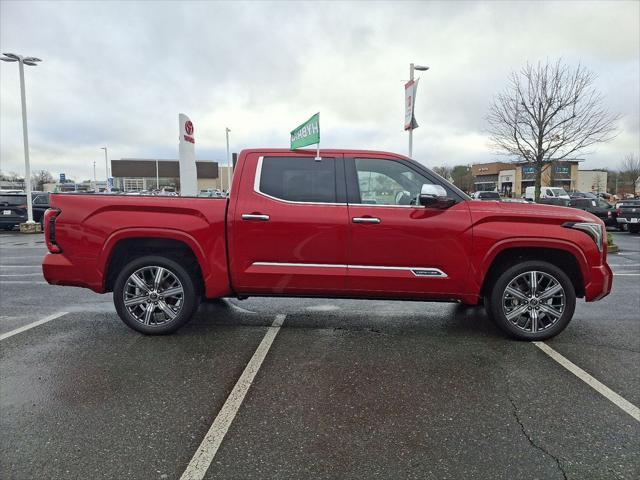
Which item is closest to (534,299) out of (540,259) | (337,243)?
(540,259)

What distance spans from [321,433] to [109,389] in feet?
5.69

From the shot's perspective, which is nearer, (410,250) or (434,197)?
(434,197)

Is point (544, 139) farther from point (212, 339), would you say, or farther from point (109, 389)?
point (109, 389)

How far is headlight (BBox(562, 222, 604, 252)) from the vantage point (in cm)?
438

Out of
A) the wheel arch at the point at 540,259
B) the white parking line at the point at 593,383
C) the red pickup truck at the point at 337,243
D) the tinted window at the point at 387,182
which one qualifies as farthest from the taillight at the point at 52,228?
the white parking line at the point at 593,383

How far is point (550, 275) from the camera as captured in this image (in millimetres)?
4414

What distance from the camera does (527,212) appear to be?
4398 millimetres

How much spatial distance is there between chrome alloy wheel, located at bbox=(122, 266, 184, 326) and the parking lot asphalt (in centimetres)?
27

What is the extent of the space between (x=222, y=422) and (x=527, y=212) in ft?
11.2

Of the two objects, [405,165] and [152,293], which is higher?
[405,165]

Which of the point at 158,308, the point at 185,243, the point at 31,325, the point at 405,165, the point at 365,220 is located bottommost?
the point at 31,325

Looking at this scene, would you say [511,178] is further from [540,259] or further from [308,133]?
[308,133]

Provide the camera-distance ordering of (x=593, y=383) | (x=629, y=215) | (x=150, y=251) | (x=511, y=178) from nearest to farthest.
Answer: (x=593, y=383) < (x=150, y=251) < (x=629, y=215) < (x=511, y=178)

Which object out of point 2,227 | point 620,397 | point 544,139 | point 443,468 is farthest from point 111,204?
point 2,227
